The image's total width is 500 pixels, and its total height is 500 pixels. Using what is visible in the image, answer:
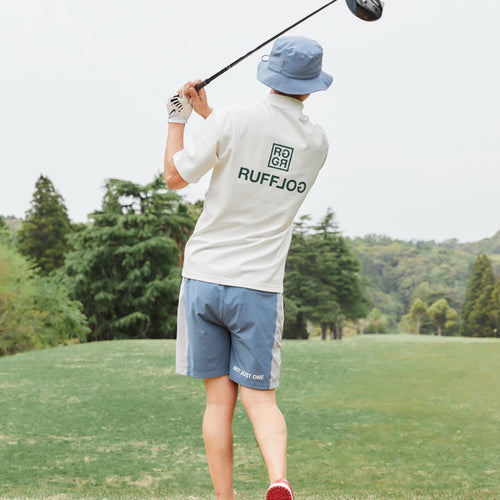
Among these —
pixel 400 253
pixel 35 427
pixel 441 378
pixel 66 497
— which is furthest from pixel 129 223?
pixel 400 253

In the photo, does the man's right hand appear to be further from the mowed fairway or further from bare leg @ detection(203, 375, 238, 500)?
the mowed fairway

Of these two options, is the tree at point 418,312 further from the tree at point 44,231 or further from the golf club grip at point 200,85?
the golf club grip at point 200,85

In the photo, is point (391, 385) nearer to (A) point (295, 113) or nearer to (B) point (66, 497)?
(B) point (66, 497)

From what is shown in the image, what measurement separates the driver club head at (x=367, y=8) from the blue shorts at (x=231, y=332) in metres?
1.08

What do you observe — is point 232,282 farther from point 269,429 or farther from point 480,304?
point 480,304

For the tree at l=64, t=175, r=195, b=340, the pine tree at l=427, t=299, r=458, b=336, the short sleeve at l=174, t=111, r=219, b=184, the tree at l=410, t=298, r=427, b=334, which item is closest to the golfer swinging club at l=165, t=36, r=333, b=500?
the short sleeve at l=174, t=111, r=219, b=184

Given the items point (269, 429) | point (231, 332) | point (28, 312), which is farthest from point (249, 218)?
point (28, 312)

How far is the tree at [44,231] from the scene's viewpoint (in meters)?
30.3

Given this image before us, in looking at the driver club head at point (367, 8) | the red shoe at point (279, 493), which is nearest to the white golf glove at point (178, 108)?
the driver club head at point (367, 8)

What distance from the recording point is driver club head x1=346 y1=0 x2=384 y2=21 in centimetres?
259

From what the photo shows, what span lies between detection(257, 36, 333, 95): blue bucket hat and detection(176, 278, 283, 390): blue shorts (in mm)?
617

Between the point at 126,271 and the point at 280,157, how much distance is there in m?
24.7

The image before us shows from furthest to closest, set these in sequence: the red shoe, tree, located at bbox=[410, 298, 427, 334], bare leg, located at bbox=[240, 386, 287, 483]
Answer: tree, located at bbox=[410, 298, 427, 334] < bare leg, located at bbox=[240, 386, 287, 483] < the red shoe

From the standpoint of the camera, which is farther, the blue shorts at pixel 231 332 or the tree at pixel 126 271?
the tree at pixel 126 271
